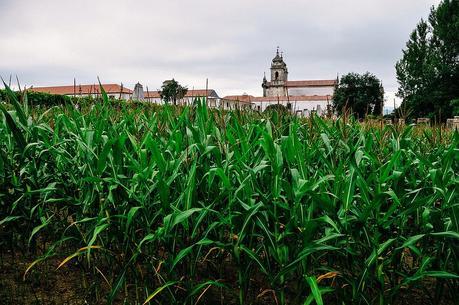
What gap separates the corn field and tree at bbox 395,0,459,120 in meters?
36.5

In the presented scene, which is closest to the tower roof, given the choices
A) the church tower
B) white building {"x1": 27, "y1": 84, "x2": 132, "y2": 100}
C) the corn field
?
the church tower

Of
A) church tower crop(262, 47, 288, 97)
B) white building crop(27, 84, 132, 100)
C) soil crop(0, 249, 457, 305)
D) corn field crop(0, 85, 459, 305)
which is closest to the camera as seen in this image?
corn field crop(0, 85, 459, 305)

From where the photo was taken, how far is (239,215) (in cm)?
194

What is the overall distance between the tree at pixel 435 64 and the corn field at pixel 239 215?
3648 centimetres

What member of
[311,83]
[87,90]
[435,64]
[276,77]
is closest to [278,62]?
[276,77]

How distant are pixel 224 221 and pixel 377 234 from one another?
0.67 m

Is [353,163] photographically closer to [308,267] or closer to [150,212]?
[308,267]

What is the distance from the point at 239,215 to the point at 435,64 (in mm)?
39260

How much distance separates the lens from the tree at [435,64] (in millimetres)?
35938

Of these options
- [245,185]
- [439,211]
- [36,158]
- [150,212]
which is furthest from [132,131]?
[439,211]

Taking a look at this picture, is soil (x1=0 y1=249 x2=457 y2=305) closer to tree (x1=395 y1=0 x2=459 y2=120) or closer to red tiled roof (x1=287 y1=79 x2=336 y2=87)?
tree (x1=395 y1=0 x2=459 y2=120)

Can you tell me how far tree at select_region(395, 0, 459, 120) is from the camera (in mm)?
35938

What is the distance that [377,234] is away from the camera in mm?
1810

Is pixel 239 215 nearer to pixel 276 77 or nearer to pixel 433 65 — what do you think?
pixel 433 65
